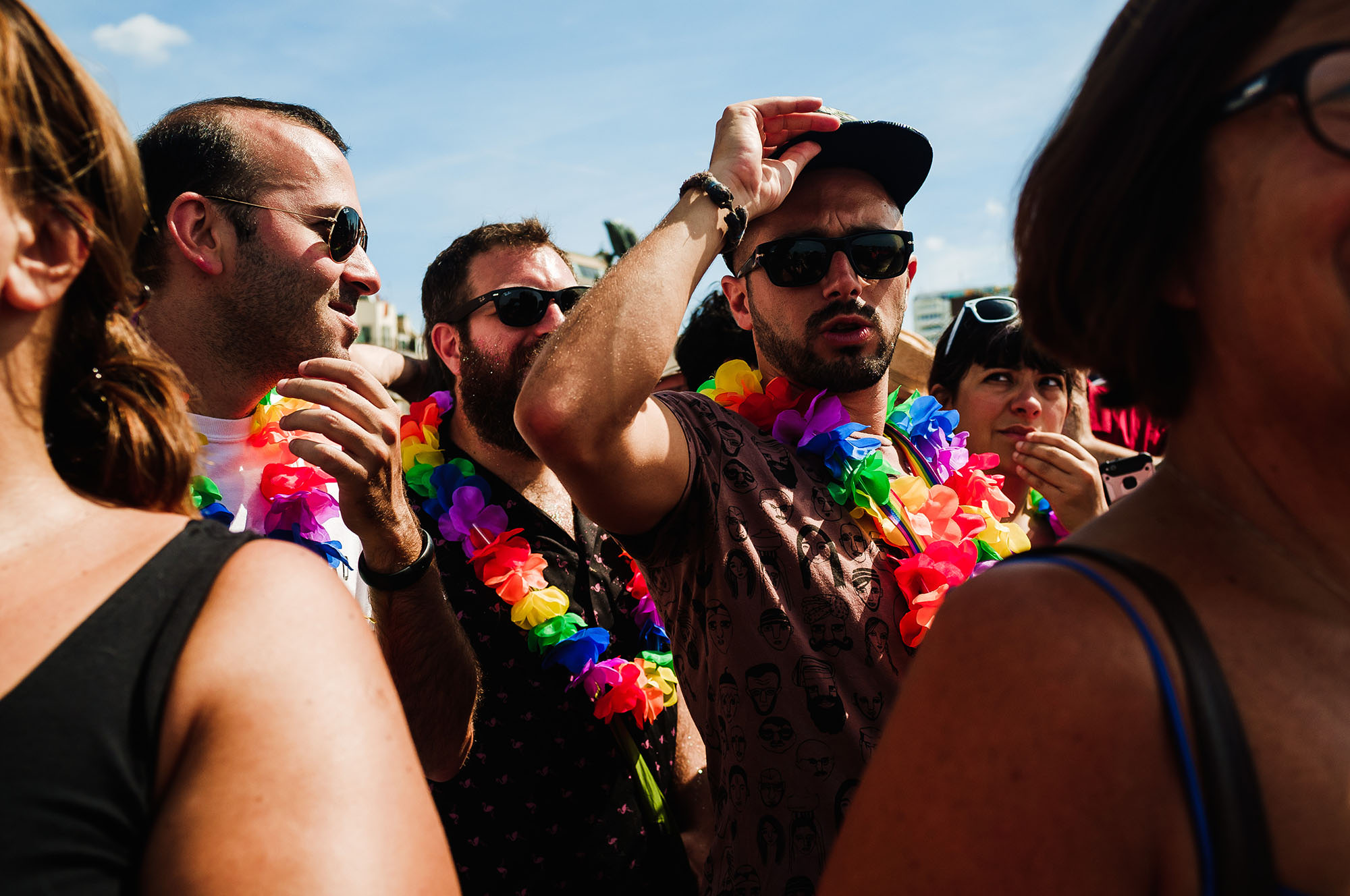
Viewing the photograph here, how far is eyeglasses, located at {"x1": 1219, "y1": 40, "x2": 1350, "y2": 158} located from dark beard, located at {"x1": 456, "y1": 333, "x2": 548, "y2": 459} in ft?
7.61

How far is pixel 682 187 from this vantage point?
7.09ft

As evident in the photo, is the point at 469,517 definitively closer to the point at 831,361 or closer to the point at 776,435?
the point at 776,435

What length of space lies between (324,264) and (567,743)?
1.44 meters

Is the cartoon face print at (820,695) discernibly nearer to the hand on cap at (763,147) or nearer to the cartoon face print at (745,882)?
the cartoon face print at (745,882)

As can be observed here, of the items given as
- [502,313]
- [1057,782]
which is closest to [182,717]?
[1057,782]

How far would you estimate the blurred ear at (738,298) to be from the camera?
8.71 ft

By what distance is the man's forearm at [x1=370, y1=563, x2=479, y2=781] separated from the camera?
7.09ft

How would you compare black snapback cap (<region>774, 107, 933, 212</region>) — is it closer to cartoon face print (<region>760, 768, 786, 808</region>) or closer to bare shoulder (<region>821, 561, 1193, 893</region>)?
cartoon face print (<region>760, 768, 786, 808</region>)

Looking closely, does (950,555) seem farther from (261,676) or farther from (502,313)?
(502,313)

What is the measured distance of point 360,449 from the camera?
200 centimetres

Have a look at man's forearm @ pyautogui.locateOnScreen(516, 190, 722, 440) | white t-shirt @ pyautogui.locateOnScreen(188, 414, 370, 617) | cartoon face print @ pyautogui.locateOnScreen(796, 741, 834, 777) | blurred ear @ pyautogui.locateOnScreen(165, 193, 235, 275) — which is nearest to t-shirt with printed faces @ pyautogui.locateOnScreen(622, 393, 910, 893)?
cartoon face print @ pyautogui.locateOnScreen(796, 741, 834, 777)

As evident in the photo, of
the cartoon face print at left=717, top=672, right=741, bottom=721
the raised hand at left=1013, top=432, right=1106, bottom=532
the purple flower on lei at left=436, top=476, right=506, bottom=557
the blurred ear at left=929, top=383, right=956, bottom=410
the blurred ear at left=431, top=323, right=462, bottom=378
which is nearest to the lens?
the cartoon face print at left=717, top=672, right=741, bottom=721

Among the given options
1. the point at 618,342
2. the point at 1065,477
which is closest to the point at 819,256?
the point at 618,342

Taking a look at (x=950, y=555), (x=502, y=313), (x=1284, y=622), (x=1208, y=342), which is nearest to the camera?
(x=1284, y=622)
